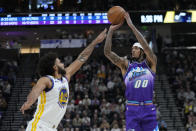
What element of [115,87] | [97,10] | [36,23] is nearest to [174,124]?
[115,87]

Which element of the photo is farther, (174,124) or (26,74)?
(26,74)

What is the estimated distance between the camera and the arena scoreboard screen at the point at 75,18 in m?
17.0

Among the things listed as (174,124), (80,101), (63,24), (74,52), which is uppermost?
(63,24)

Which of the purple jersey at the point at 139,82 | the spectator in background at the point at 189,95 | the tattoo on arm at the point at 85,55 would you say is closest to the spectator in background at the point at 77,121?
the spectator in background at the point at 189,95

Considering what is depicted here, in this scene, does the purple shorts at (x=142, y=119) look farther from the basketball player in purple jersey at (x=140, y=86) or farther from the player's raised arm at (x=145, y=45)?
the player's raised arm at (x=145, y=45)

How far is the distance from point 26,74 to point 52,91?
15910 mm

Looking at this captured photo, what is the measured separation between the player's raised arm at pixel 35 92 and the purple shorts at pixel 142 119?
1.82 metres

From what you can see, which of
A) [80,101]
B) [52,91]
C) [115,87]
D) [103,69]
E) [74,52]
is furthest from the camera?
[74,52]

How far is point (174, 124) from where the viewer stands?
16.7m

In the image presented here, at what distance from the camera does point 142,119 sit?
5730 mm

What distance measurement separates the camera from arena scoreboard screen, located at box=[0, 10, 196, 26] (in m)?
17.0

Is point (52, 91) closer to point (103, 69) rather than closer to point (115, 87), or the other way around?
point (115, 87)

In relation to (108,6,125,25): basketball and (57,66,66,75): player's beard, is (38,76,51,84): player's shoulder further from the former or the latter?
(108,6,125,25): basketball

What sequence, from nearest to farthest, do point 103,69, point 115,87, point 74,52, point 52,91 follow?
point 52,91 < point 115,87 < point 103,69 < point 74,52
